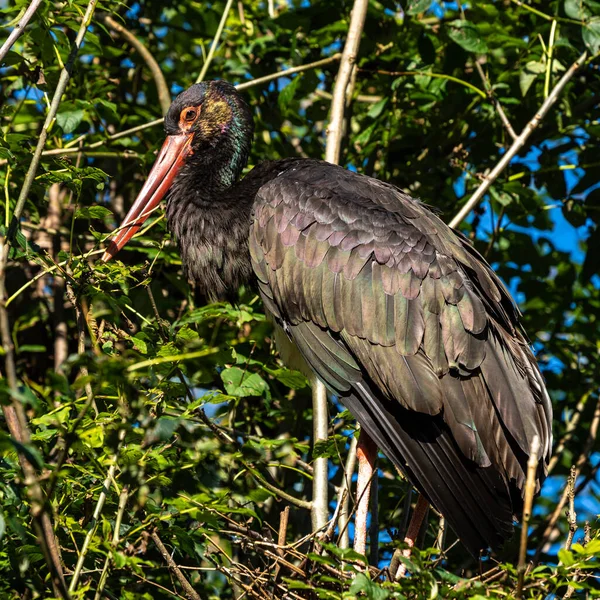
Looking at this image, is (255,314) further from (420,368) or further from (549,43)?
(549,43)

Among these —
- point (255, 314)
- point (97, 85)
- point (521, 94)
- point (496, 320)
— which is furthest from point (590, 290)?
point (97, 85)

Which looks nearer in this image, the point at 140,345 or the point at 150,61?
the point at 140,345

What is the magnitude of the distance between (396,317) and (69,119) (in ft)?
6.53

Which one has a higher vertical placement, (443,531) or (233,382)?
(233,382)

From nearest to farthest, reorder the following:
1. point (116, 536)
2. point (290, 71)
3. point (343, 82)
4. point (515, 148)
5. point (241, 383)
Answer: point (116, 536) < point (241, 383) < point (515, 148) < point (343, 82) < point (290, 71)

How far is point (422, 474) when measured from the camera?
453cm

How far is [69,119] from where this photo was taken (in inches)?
197

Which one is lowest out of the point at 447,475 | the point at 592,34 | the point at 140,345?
the point at 447,475

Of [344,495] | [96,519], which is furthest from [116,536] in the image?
[344,495]

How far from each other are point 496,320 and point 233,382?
141cm

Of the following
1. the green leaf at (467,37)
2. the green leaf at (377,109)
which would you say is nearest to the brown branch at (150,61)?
the green leaf at (377,109)

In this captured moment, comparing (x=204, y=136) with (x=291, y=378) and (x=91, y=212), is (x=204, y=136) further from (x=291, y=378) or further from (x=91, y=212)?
(x=91, y=212)

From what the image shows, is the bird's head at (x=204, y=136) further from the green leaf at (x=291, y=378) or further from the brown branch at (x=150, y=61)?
the green leaf at (x=291, y=378)

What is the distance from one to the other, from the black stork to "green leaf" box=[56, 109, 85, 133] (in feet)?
2.05
